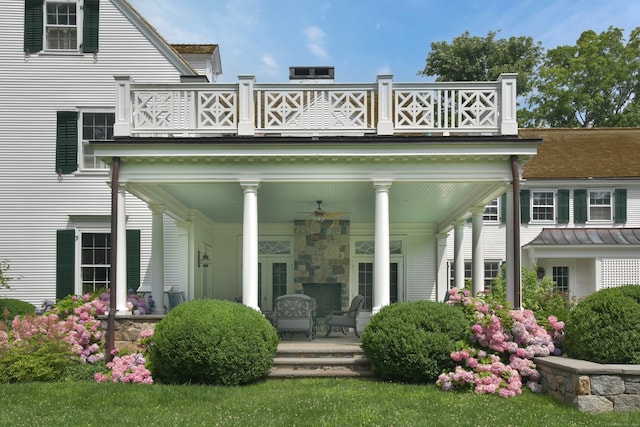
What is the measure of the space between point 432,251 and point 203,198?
756cm

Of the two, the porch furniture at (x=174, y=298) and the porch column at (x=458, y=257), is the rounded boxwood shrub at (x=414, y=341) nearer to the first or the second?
the porch furniture at (x=174, y=298)

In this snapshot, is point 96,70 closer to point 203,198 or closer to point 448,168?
point 203,198

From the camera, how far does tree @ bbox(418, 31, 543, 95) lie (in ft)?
102

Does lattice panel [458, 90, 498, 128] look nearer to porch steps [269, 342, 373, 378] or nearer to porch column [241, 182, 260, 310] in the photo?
porch column [241, 182, 260, 310]

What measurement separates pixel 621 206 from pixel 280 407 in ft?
54.1

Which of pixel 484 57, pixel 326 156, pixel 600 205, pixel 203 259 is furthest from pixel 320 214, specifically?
pixel 484 57

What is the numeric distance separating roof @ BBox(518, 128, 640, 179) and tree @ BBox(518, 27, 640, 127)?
25.9 feet

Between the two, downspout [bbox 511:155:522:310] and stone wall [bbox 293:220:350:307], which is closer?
downspout [bbox 511:155:522:310]

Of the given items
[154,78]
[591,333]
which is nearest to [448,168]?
[591,333]

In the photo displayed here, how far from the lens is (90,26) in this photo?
53.3 ft

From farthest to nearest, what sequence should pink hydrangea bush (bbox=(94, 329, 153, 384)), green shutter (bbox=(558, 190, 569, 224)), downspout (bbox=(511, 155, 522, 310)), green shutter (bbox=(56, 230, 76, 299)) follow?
green shutter (bbox=(558, 190, 569, 224)) < green shutter (bbox=(56, 230, 76, 299)) < downspout (bbox=(511, 155, 522, 310)) < pink hydrangea bush (bbox=(94, 329, 153, 384))

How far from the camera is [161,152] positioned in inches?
427

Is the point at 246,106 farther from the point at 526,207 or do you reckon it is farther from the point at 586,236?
the point at 586,236

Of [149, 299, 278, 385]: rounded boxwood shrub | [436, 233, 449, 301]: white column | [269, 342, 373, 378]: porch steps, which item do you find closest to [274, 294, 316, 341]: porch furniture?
[269, 342, 373, 378]: porch steps
